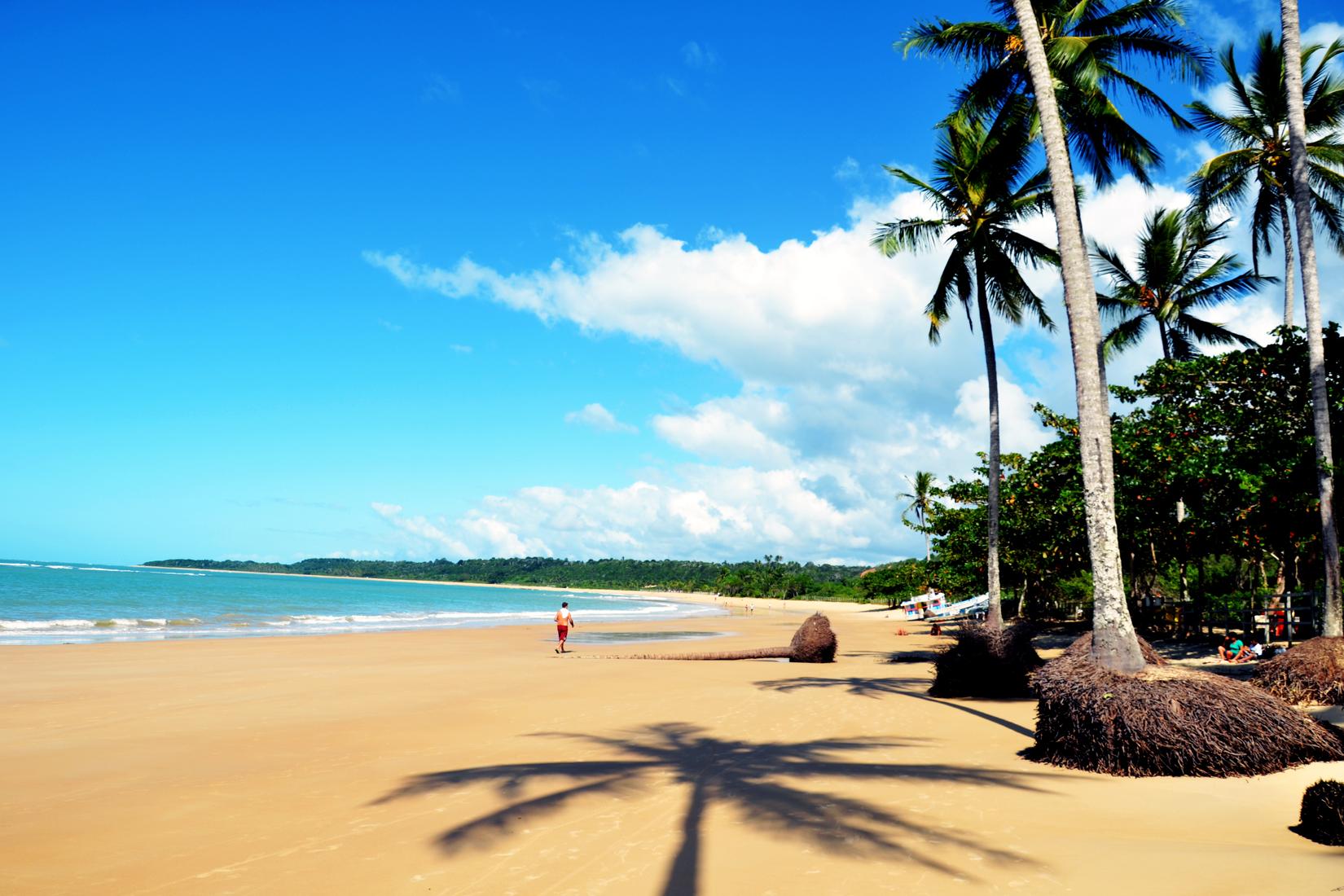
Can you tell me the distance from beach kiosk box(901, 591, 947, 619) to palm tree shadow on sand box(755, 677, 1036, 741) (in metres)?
28.1

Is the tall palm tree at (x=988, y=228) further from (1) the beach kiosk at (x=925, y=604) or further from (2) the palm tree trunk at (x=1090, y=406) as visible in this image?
(1) the beach kiosk at (x=925, y=604)

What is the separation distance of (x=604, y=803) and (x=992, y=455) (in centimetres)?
1294

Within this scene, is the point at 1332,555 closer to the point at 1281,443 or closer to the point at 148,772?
the point at 1281,443

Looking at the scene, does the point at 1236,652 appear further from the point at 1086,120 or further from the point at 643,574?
the point at 643,574

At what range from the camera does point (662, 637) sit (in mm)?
29328

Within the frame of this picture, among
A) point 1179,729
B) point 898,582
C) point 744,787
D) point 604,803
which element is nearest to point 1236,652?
point 1179,729

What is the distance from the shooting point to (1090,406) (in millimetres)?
8719

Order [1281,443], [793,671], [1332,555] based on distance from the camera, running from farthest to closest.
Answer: [793,671], [1281,443], [1332,555]

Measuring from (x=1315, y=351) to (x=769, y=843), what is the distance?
10.9 m

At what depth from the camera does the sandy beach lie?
4.84m

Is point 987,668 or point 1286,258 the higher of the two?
point 1286,258

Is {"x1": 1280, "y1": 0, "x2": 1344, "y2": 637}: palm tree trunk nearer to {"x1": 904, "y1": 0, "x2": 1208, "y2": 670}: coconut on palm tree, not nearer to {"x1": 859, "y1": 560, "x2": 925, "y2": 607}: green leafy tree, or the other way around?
{"x1": 904, "y1": 0, "x2": 1208, "y2": 670}: coconut on palm tree

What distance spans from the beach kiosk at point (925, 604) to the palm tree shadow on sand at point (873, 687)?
2811 centimetres

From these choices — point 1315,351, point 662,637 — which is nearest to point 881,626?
point 662,637
